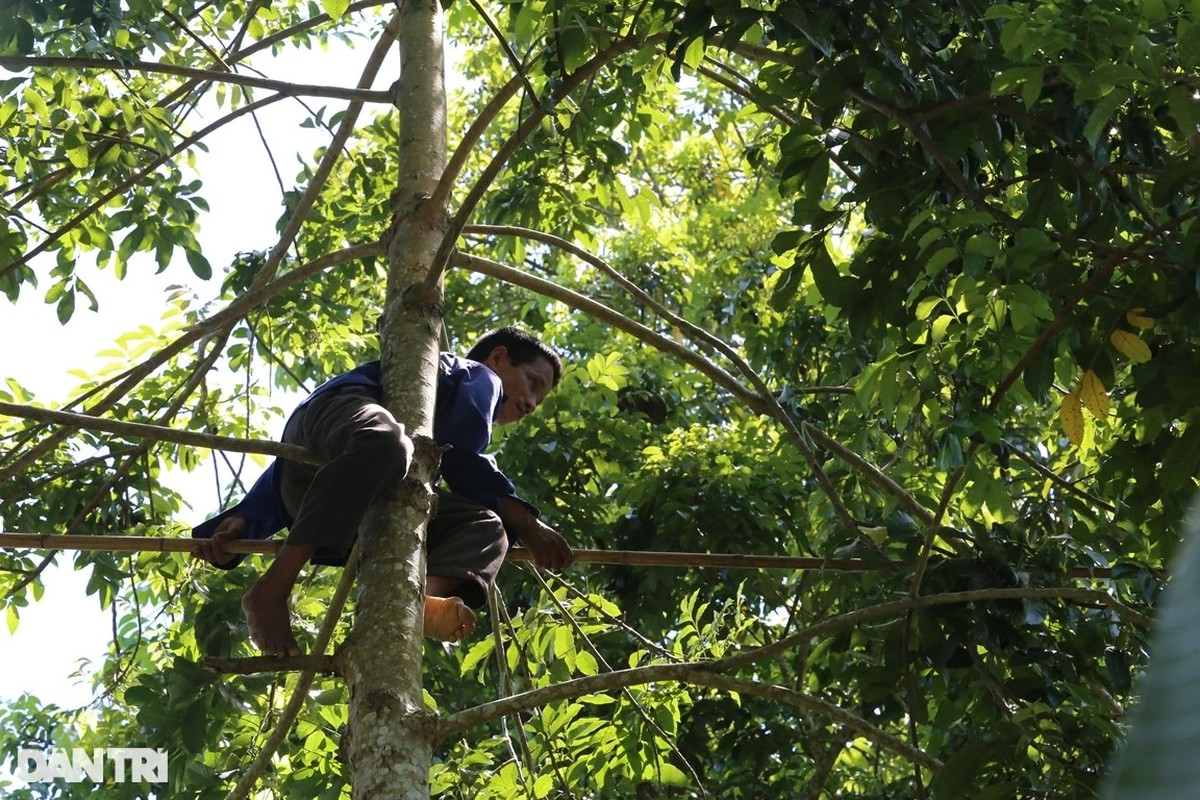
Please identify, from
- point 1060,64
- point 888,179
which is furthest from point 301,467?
point 1060,64

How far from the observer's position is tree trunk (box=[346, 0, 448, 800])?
2.03m

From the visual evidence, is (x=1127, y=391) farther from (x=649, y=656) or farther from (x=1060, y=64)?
(x=649, y=656)

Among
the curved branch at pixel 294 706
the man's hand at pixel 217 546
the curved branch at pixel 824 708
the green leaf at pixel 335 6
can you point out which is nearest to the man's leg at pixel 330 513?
the curved branch at pixel 294 706

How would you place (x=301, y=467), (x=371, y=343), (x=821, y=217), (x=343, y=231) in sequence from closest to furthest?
(x=821, y=217) < (x=301, y=467) < (x=343, y=231) < (x=371, y=343)

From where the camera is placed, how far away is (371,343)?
19.0 ft

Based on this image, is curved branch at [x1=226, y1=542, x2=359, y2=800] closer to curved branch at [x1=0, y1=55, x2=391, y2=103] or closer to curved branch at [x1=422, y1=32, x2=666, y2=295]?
curved branch at [x1=422, y1=32, x2=666, y2=295]

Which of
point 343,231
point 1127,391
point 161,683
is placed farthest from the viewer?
point 343,231

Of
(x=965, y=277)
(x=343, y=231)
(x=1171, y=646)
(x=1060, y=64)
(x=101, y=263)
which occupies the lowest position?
(x=1171, y=646)

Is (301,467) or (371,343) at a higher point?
(371,343)

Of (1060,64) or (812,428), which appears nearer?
(1060,64)

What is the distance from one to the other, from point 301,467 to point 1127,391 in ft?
6.58

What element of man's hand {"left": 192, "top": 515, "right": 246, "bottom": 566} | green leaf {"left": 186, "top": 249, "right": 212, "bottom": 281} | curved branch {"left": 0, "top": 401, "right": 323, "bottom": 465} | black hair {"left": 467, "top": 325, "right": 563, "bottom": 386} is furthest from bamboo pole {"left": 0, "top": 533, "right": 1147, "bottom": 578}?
green leaf {"left": 186, "top": 249, "right": 212, "bottom": 281}

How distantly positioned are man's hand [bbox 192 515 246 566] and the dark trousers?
0.14 meters

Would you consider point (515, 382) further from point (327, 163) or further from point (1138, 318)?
point (1138, 318)
